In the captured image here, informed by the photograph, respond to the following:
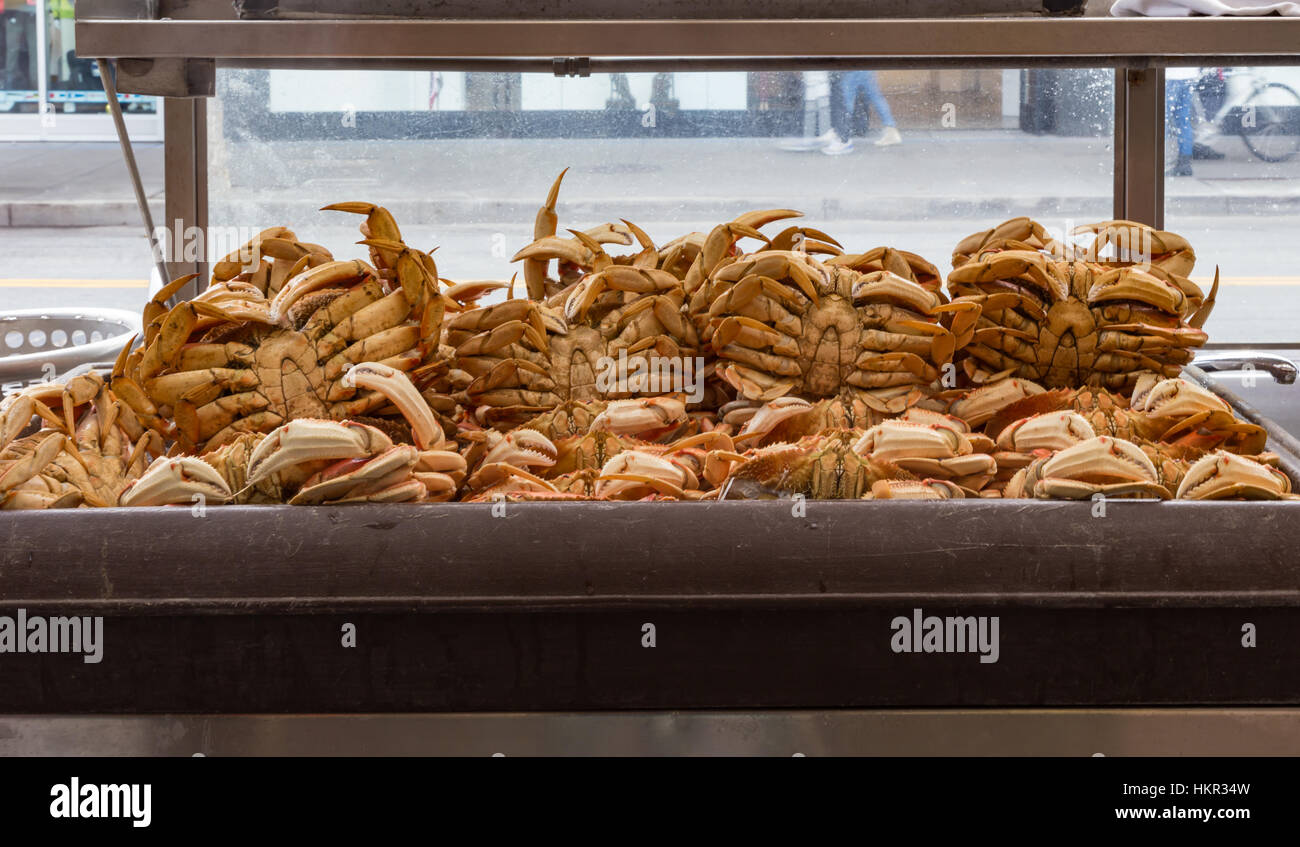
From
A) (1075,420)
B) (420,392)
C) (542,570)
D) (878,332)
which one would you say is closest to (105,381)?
(420,392)

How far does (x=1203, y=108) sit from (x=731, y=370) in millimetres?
4123

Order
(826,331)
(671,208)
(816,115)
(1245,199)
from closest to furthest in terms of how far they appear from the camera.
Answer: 1. (826,331)
2. (816,115)
3. (671,208)
4. (1245,199)

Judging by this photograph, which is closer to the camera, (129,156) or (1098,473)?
(1098,473)

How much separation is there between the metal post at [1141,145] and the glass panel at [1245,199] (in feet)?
6.82

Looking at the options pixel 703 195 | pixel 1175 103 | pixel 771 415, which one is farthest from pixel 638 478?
pixel 703 195

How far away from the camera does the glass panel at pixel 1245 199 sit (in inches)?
211

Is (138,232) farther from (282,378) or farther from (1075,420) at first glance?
(1075,420)

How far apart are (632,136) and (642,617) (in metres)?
2.14

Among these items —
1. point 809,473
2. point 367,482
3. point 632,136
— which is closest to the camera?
point 367,482

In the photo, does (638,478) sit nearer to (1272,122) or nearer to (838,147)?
(838,147)

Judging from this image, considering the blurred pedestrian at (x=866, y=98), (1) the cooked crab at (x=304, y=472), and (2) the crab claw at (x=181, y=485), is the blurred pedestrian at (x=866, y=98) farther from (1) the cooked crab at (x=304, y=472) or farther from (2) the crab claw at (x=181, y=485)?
(2) the crab claw at (x=181, y=485)

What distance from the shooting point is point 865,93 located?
3523 millimetres

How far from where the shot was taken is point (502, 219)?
5145 millimetres

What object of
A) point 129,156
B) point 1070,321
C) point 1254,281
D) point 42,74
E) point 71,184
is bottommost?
point 1070,321
